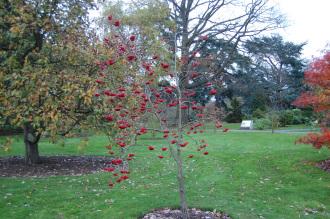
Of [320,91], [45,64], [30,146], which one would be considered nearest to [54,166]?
[30,146]

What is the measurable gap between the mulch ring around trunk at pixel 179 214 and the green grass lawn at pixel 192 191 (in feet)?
0.64

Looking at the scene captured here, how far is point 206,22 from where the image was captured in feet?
94.2

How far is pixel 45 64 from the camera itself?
8.05 meters

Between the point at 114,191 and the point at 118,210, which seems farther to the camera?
the point at 114,191

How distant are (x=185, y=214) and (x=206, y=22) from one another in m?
25.1

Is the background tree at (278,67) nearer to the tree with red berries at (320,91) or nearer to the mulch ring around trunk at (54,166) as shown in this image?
the tree with red berries at (320,91)

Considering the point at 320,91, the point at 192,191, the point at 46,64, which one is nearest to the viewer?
the point at 192,191

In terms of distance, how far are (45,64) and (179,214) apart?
4.49m

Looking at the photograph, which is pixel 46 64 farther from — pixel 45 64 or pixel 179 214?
pixel 179 214

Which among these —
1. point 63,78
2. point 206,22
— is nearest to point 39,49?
point 63,78

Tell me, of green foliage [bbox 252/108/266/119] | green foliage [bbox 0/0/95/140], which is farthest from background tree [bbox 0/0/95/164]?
green foliage [bbox 252/108/266/119]

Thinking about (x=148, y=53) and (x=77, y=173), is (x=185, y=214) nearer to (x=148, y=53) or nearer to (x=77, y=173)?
(x=77, y=173)

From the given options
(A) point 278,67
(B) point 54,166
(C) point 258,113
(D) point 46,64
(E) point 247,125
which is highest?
(A) point 278,67

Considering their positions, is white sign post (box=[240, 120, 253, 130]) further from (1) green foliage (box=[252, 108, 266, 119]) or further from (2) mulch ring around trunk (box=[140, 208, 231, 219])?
(2) mulch ring around trunk (box=[140, 208, 231, 219])
